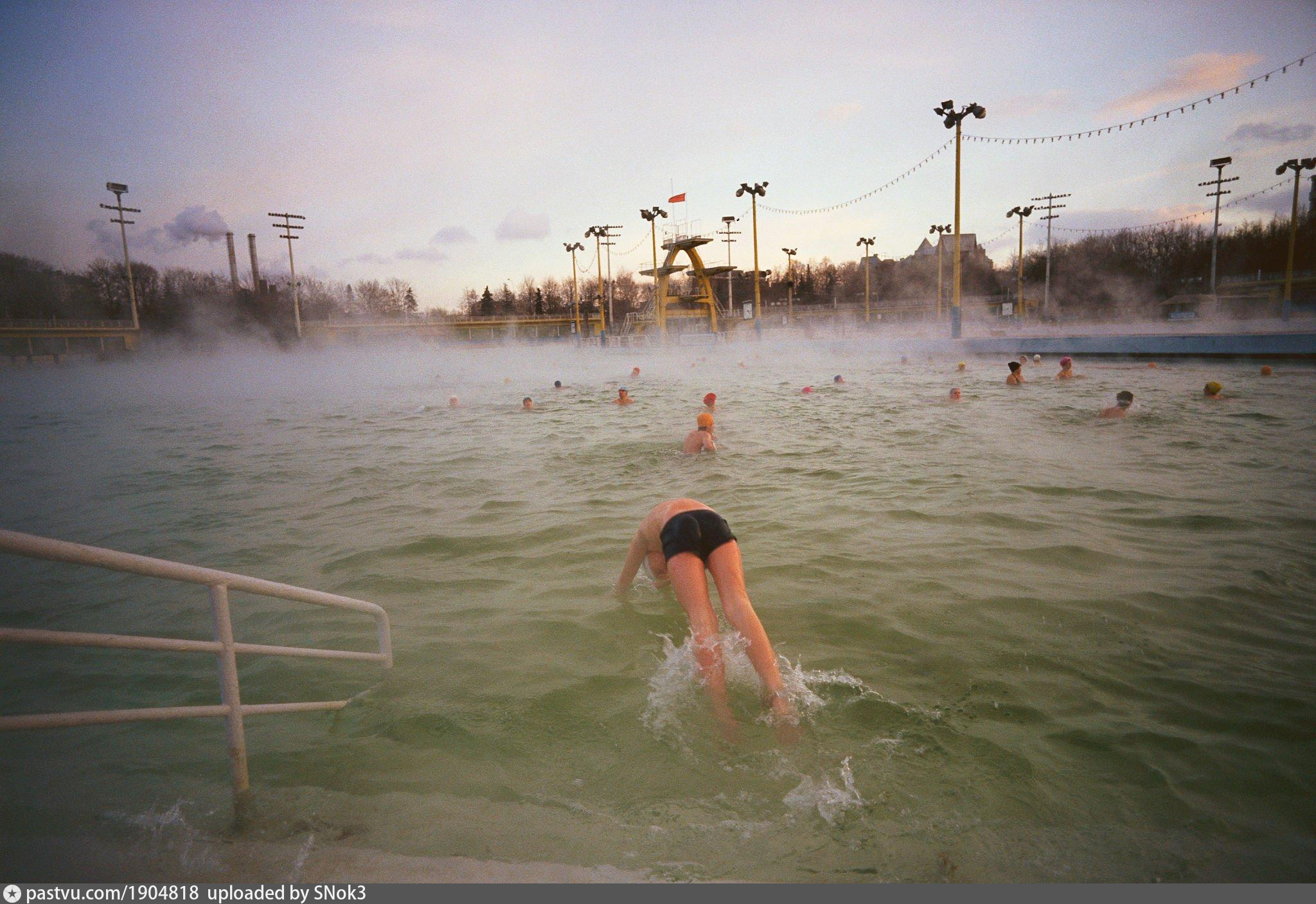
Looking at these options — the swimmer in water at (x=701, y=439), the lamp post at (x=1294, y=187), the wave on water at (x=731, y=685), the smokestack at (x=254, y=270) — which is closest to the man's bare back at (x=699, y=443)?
the swimmer in water at (x=701, y=439)

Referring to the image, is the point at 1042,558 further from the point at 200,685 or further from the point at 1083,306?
the point at 1083,306

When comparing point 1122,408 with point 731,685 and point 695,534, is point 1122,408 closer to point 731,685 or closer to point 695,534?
point 695,534

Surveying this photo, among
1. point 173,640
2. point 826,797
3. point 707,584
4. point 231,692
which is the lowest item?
point 826,797

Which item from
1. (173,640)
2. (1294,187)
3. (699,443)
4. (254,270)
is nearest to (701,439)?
(699,443)

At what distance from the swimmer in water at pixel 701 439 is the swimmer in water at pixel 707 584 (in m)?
5.64

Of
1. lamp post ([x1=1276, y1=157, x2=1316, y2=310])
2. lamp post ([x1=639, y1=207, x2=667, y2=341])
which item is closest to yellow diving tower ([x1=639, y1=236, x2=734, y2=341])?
lamp post ([x1=639, y1=207, x2=667, y2=341])

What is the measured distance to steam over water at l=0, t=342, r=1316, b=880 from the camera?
8.44 ft

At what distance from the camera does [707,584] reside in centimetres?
395

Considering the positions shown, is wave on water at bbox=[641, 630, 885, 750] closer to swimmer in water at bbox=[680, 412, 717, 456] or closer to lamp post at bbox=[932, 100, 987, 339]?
swimmer in water at bbox=[680, 412, 717, 456]

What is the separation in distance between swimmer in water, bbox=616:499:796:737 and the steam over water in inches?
7.8

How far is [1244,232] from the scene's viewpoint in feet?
177

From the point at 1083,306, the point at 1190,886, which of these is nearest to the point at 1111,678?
the point at 1190,886

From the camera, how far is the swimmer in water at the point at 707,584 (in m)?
3.40

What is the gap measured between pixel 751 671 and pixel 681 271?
1723 inches
